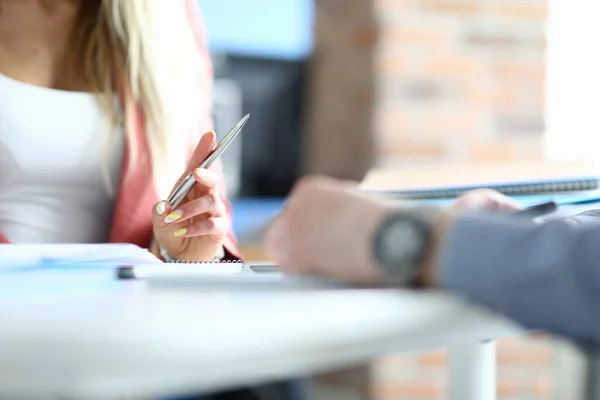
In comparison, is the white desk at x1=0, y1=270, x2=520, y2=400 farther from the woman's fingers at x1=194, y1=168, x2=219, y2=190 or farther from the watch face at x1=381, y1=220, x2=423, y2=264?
the woman's fingers at x1=194, y1=168, x2=219, y2=190

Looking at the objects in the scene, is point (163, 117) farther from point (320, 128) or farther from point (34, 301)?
point (320, 128)

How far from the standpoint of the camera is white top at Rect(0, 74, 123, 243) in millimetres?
556

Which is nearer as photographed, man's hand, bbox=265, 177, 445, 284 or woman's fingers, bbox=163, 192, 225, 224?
man's hand, bbox=265, 177, 445, 284

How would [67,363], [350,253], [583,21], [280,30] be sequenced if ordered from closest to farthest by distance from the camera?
1. [67,363]
2. [350,253]
3. [583,21]
4. [280,30]

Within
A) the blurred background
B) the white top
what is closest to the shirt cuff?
the white top

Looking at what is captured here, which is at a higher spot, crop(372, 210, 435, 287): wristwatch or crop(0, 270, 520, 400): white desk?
crop(372, 210, 435, 287): wristwatch

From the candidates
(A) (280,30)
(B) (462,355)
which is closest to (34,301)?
(B) (462,355)

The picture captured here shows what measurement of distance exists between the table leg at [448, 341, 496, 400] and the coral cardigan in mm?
232

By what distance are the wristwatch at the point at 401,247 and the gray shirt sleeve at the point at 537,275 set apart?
14 mm

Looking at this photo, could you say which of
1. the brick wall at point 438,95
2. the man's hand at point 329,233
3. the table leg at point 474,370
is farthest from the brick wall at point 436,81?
the man's hand at point 329,233

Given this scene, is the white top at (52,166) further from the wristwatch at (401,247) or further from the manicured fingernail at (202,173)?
the wristwatch at (401,247)

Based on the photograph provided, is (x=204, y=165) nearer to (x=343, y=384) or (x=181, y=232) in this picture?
(x=181, y=232)

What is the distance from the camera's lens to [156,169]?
0.57 meters

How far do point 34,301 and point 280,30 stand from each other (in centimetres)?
221
